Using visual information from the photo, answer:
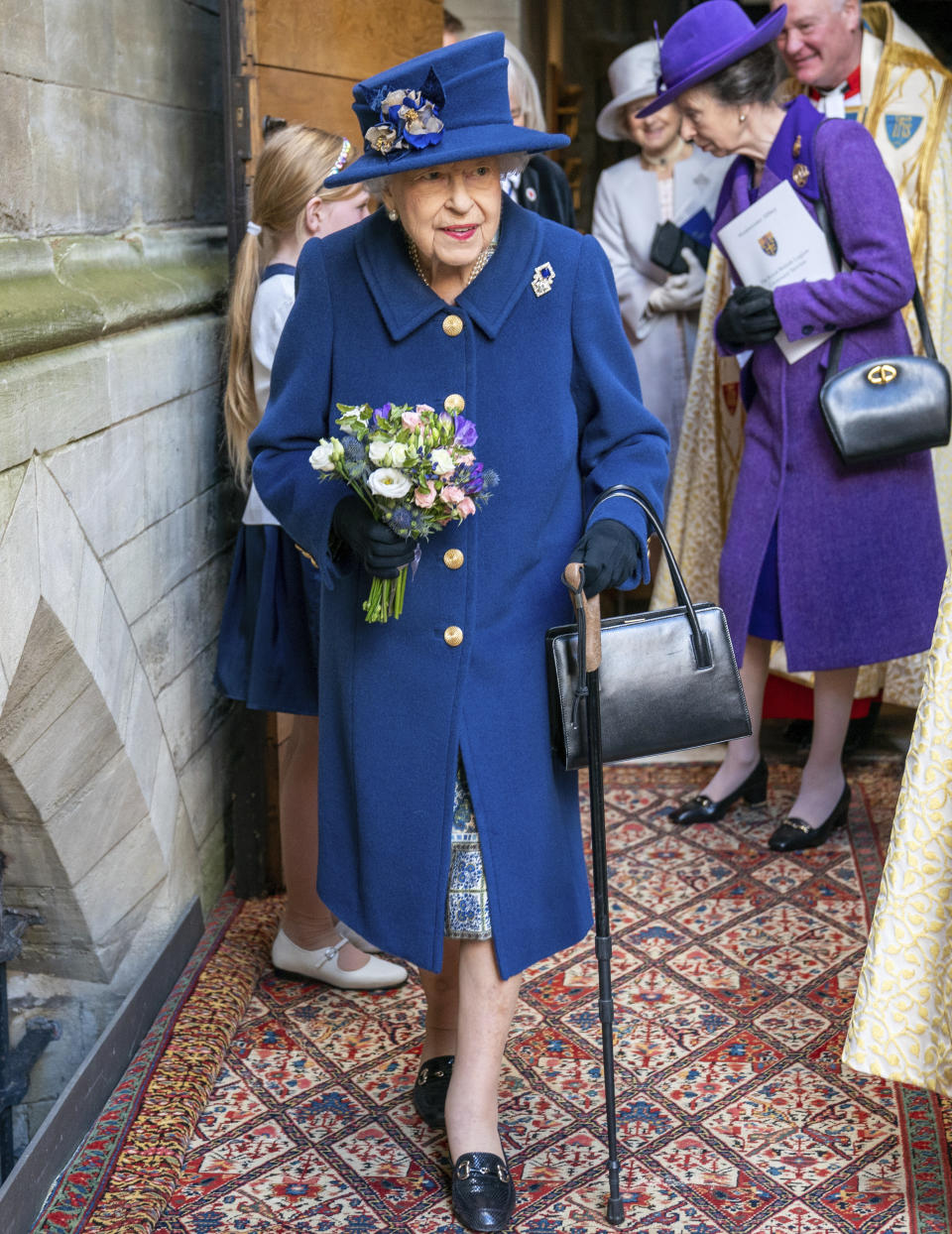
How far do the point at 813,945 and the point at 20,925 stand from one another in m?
1.65

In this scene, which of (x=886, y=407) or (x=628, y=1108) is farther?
(x=886, y=407)

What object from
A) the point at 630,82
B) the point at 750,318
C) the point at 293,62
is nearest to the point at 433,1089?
the point at 750,318

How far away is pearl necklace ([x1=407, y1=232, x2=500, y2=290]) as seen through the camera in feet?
7.55

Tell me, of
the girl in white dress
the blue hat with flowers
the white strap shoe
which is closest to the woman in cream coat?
the girl in white dress

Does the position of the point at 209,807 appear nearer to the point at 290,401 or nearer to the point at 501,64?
the point at 290,401

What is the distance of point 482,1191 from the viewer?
7.73 feet

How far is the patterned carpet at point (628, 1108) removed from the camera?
242cm

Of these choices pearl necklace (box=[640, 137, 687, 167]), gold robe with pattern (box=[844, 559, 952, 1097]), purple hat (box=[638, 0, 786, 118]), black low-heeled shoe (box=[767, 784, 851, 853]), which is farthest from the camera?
pearl necklace (box=[640, 137, 687, 167])

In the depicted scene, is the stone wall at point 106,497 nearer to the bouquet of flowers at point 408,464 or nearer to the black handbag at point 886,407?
the bouquet of flowers at point 408,464

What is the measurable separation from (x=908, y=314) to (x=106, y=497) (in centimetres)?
236

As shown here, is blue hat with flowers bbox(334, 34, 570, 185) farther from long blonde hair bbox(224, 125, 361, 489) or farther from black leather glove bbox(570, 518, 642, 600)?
long blonde hair bbox(224, 125, 361, 489)

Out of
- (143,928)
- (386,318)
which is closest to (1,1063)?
(143,928)

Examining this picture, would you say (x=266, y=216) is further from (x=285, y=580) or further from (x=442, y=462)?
(x=442, y=462)

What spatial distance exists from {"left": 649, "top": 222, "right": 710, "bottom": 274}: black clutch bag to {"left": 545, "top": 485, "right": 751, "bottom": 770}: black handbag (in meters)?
2.50
